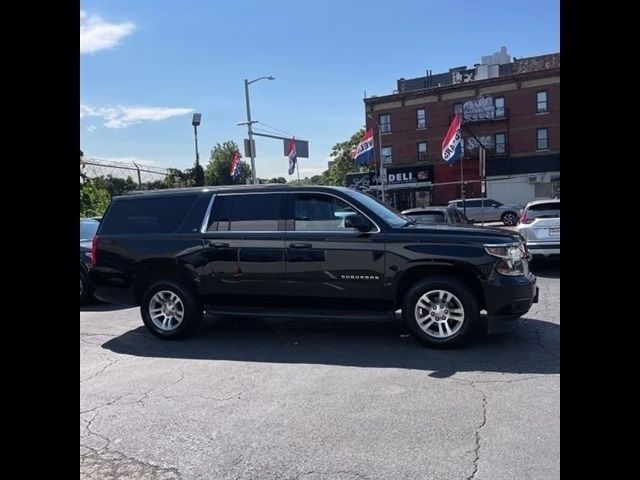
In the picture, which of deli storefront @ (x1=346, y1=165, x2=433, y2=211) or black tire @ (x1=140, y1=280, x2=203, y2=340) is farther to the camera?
deli storefront @ (x1=346, y1=165, x2=433, y2=211)

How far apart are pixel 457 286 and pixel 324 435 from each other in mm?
2636

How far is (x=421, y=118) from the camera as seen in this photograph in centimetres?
4588

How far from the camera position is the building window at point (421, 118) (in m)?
45.7

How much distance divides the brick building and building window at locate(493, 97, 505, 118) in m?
0.08

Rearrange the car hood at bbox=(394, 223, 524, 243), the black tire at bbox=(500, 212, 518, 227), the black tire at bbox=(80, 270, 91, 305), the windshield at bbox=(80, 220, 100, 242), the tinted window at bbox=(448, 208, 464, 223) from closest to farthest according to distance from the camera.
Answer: the car hood at bbox=(394, 223, 524, 243) < the black tire at bbox=(80, 270, 91, 305) < the windshield at bbox=(80, 220, 100, 242) < the tinted window at bbox=(448, 208, 464, 223) < the black tire at bbox=(500, 212, 518, 227)

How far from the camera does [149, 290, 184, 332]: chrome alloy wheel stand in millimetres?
6613

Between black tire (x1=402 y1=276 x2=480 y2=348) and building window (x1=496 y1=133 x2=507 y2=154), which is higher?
building window (x1=496 y1=133 x2=507 y2=154)

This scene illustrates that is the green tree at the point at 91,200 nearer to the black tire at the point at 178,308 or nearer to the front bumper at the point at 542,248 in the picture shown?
the black tire at the point at 178,308

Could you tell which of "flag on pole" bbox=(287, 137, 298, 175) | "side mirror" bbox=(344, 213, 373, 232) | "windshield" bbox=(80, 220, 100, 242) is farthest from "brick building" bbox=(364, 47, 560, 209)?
"side mirror" bbox=(344, 213, 373, 232)

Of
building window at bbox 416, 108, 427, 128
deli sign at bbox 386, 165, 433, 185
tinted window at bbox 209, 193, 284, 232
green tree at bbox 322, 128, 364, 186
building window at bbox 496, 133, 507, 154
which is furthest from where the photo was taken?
green tree at bbox 322, 128, 364, 186

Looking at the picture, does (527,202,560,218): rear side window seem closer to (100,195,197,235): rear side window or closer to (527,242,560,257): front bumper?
(527,242,560,257): front bumper
